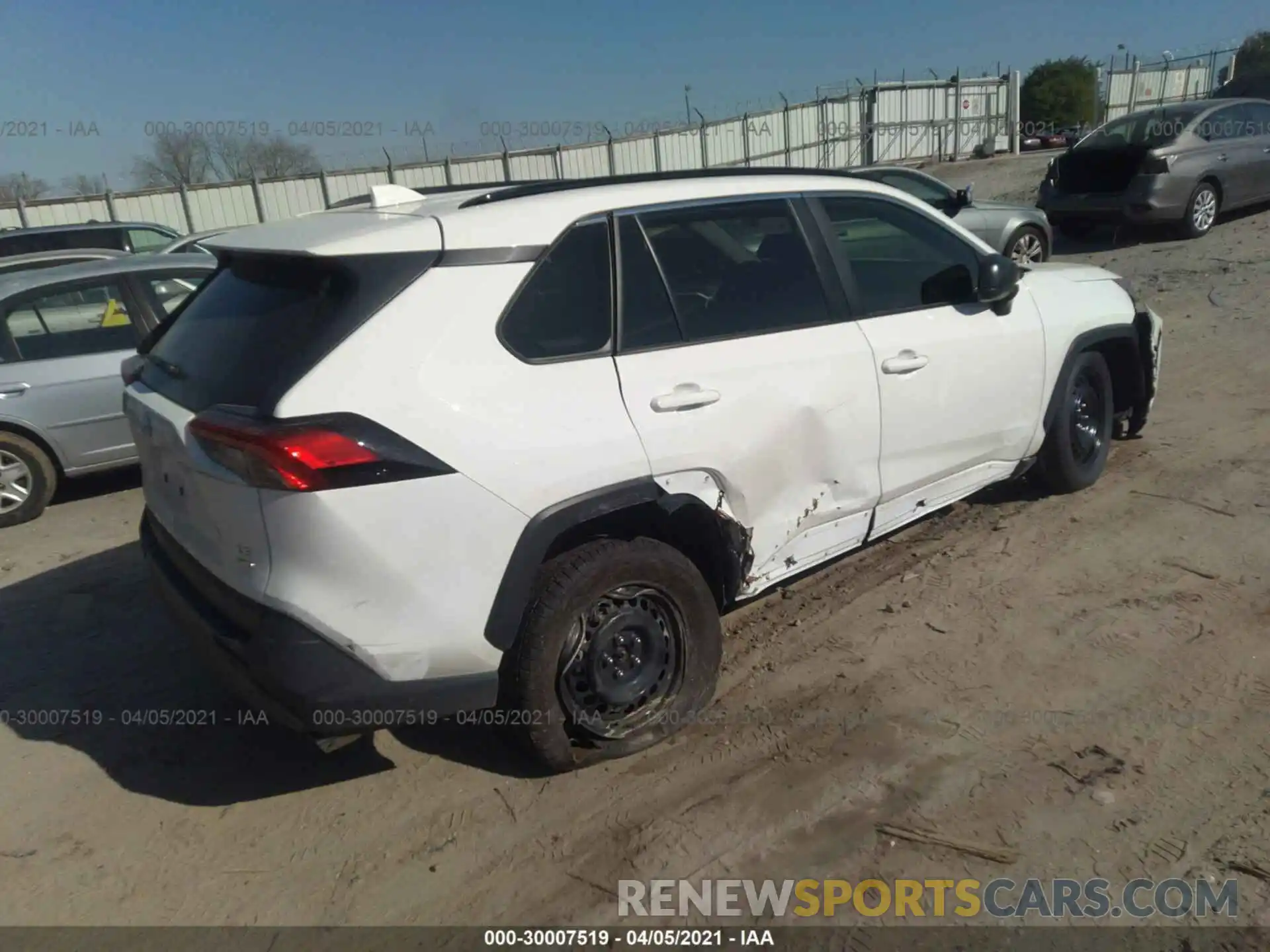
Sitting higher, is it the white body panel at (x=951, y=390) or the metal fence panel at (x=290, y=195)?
the metal fence panel at (x=290, y=195)

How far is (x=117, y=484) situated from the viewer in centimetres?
710

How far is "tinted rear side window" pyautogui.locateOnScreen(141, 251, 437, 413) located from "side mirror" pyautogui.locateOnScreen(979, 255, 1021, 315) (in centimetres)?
252

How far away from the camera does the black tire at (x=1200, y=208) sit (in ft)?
38.6

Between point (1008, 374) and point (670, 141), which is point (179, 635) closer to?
point (1008, 374)

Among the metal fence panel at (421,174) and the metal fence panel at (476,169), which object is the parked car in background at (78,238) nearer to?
the metal fence panel at (421,174)

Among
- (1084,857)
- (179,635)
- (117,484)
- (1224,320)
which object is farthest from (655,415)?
(1224,320)

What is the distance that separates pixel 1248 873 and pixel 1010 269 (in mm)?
2547

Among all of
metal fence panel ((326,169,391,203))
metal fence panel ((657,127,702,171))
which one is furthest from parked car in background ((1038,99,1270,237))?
metal fence panel ((326,169,391,203))

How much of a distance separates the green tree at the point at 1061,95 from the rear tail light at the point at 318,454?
3190 cm

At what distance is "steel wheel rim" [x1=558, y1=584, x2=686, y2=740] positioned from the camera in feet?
10.3

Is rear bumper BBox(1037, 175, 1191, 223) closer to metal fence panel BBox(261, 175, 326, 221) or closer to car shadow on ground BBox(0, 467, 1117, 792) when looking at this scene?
car shadow on ground BBox(0, 467, 1117, 792)

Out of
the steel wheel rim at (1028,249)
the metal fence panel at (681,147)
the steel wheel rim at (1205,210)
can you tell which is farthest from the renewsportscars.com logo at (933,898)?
the metal fence panel at (681,147)

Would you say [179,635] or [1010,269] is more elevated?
[1010,269]

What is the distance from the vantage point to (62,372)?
633 centimetres
